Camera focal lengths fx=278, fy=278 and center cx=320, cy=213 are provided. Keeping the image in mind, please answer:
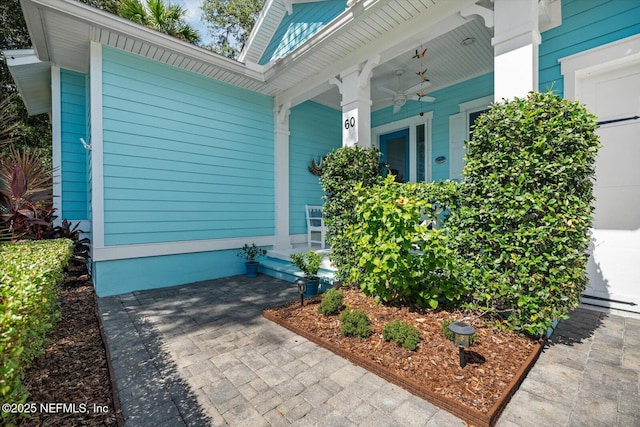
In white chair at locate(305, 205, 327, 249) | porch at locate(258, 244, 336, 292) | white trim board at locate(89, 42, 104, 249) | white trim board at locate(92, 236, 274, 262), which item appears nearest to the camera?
white trim board at locate(89, 42, 104, 249)

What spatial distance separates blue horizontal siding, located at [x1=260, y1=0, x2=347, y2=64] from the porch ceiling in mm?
590

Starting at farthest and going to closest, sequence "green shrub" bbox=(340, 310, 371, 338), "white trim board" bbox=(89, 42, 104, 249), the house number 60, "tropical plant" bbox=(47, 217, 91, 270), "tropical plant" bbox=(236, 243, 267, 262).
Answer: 1. "tropical plant" bbox=(236, 243, 267, 262)
2. "tropical plant" bbox=(47, 217, 91, 270)
3. the house number 60
4. "white trim board" bbox=(89, 42, 104, 249)
5. "green shrub" bbox=(340, 310, 371, 338)

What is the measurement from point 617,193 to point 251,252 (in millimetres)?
5042

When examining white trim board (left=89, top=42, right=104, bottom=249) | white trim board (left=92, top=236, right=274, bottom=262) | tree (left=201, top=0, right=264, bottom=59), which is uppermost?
tree (left=201, top=0, right=264, bottom=59)

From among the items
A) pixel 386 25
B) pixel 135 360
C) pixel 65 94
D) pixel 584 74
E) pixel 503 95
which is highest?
pixel 386 25

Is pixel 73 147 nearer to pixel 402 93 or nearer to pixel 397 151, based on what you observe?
pixel 402 93

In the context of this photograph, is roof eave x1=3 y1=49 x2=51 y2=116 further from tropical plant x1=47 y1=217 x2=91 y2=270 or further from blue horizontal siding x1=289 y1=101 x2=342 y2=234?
blue horizontal siding x1=289 y1=101 x2=342 y2=234

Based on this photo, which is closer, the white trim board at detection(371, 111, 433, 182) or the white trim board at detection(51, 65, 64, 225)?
the white trim board at detection(51, 65, 64, 225)

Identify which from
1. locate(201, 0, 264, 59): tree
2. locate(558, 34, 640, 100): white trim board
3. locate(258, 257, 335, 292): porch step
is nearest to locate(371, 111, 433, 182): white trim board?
locate(558, 34, 640, 100): white trim board

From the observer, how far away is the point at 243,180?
5223 mm

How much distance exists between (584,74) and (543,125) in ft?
5.91

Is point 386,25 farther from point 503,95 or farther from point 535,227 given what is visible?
point 535,227

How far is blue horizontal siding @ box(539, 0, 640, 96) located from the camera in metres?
2.90

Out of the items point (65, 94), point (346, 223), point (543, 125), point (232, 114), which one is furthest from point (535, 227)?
point (65, 94)
